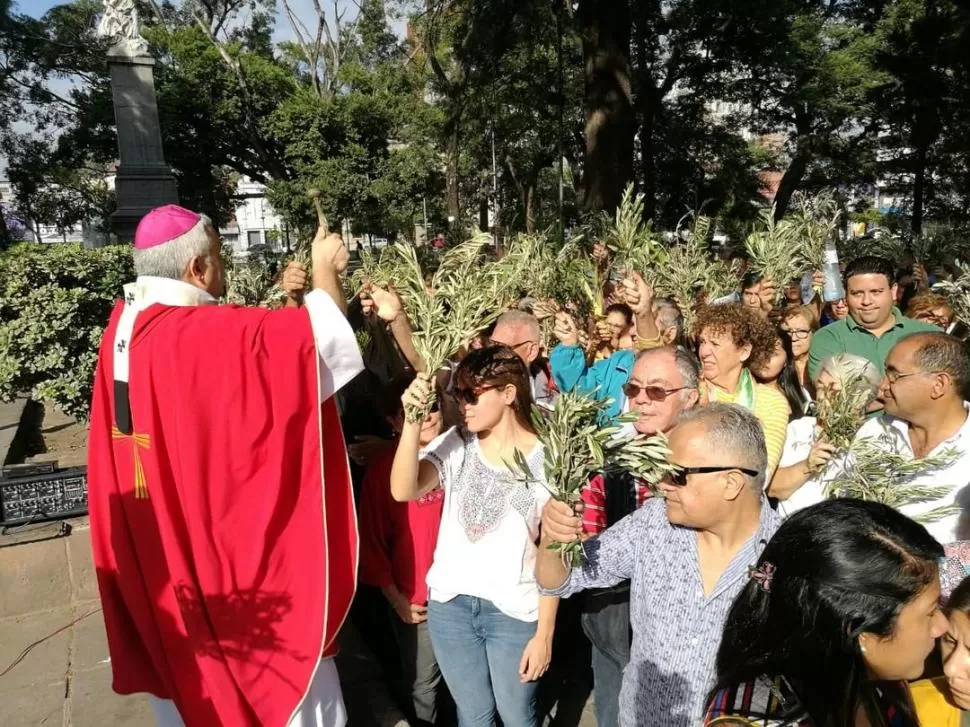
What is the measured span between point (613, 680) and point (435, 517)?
945 mm

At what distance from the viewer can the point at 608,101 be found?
34.4ft

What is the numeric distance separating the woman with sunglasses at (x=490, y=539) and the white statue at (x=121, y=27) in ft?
30.0

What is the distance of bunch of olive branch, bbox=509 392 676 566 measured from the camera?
196cm

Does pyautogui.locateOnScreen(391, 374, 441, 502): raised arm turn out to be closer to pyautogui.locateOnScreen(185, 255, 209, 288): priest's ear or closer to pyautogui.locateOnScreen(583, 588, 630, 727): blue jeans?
pyautogui.locateOnScreen(583, 588, 630, 727): blue jeans

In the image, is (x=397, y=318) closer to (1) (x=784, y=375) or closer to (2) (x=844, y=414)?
(2) (x=844, y=414)

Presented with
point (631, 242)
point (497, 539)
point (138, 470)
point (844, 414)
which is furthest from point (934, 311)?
point (138, 470)

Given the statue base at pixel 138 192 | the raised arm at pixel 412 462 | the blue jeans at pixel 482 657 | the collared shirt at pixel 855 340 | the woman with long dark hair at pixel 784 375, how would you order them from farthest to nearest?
1. the statue base at pixel 138 192
2. the collared shirt at pixel 855 340
3. the woman with long dark hair at pixel 784 375
4. the blue jeans at pixel 482 657
5. the raised arm at pixel 412 462

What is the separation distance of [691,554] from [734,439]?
36cm

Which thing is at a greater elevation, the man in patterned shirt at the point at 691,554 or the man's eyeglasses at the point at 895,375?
the man's eyeglasses at the point at 895,375

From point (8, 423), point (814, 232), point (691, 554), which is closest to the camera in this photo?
point (691, 554)

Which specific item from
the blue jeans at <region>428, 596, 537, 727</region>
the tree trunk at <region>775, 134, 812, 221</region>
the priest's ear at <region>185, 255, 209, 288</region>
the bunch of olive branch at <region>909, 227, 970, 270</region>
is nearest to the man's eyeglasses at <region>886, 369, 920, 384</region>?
the blue jeans at <region>428, 596, 537, 727</region>

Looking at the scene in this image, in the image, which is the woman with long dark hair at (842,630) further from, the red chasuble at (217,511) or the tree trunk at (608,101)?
the tree trunk at (608,101)

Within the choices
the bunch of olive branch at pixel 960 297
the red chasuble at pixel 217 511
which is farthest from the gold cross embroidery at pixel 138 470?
the bunch of olive branch at pixel 960 297

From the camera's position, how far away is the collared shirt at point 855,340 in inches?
160
